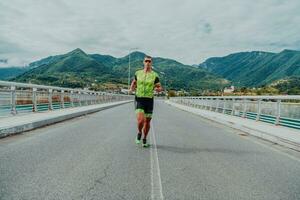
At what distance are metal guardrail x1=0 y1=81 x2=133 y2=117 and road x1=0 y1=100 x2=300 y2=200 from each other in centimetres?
523

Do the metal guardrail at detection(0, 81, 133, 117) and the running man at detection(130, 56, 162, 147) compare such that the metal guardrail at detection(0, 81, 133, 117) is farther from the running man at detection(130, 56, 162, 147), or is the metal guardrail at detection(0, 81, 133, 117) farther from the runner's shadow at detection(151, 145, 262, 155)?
the runner's shadow at detection(151, 145, 262, 155)

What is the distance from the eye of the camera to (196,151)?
9094mm

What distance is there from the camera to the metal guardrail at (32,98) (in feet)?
49.8

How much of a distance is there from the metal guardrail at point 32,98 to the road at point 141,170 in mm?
5233

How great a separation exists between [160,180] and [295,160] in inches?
152

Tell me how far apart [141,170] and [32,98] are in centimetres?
1318

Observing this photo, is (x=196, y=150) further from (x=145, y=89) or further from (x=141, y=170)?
(x=141, y=170)

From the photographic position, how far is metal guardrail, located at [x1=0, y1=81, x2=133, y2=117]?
15181 mm

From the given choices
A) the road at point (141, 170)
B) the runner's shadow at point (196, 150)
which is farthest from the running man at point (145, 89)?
the road at point (141, 170)

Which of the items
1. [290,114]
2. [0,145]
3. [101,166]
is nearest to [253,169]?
[101,166]

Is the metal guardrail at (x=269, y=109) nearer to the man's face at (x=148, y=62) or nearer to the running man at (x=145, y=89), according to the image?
the running man at (x=145, y=89)

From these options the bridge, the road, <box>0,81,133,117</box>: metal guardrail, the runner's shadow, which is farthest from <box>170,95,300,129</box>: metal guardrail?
<box>0,81,133,117</box>: metal guardrail

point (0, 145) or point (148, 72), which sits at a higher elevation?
point (148, 72)

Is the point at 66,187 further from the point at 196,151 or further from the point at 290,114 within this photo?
the point at 290,114
